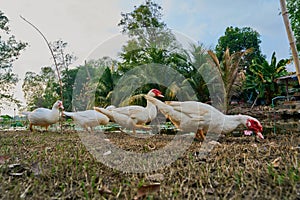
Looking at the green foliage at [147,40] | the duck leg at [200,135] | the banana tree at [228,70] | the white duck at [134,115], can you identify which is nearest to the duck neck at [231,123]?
the duck leg at [200,135]

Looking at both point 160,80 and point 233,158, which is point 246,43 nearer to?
point 160,80

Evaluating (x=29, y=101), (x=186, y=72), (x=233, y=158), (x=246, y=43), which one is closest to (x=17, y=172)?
(x=233, y=158)

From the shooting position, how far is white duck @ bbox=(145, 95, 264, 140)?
3.34m

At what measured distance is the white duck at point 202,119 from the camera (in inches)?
132

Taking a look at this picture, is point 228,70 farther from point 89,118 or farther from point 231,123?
point 231,123

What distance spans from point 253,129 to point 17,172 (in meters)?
2.94

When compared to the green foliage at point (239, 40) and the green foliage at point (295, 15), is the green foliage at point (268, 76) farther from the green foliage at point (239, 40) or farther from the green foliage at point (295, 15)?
the green foliage at point (239, 40)

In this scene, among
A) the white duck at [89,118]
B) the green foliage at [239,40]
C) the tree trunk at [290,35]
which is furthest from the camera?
the green foliage at [239,40]

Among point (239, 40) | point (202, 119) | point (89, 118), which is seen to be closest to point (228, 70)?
point (89, 118)

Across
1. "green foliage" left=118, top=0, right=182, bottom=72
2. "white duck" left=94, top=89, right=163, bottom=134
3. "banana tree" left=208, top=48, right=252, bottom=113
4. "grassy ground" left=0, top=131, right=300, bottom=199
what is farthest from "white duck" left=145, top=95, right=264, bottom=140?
"green foliage" left=118, top=0, right=182, bottom=72

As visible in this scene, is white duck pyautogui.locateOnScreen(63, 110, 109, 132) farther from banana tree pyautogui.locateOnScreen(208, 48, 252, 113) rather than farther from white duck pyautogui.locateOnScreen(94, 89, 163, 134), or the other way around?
banana tree pyautogui.locateOnScreen(208, 48, 252, 113)

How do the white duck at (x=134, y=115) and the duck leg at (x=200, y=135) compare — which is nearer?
the duck leg at (x=200, y=135)

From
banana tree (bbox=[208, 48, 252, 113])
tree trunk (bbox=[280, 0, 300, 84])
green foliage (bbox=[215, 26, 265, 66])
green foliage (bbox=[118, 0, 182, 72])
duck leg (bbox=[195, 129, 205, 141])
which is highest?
green foliage (bbox=[215, 26, 265, 66])

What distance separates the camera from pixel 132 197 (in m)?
1.19
